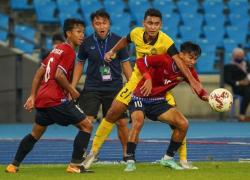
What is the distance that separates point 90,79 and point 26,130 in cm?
708

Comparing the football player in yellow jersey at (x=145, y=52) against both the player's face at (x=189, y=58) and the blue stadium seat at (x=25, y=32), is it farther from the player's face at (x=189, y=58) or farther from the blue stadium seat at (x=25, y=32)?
the blue stadium seat at (x=25, y=32)

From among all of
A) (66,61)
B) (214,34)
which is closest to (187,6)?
(214,34)

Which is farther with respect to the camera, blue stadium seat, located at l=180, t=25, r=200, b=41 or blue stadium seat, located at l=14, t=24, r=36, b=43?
blue stadium seat, located at l=180, t=25, r=200, b=41

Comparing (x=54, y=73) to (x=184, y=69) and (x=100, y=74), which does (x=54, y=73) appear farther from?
(x=100, y=74)

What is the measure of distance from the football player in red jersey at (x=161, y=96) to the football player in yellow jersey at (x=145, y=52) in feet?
0.38

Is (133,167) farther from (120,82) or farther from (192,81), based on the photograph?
(120,82)

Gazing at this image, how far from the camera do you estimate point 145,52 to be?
36.3 ft

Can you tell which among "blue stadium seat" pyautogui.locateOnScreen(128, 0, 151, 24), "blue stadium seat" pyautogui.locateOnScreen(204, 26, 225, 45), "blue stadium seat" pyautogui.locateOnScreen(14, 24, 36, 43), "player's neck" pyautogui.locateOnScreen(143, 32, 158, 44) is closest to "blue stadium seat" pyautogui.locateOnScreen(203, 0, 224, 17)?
"blue stadium seat" pyautogui.locateOnScreen(204, 26, 225, 45)

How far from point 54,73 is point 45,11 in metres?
15.0

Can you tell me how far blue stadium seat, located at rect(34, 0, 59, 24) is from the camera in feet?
82.5

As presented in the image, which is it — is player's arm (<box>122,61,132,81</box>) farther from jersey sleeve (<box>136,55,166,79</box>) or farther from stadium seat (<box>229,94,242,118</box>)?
stadium seat (<box>229,94,242,118</box>)

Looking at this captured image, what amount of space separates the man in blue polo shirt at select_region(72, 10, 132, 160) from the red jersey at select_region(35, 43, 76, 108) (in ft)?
6.43

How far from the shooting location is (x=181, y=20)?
26484mm

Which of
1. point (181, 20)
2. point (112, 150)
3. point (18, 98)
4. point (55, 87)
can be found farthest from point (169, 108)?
point (181, 20)
